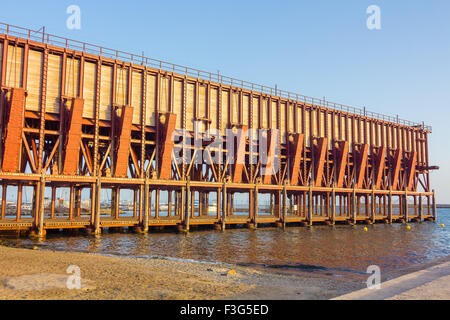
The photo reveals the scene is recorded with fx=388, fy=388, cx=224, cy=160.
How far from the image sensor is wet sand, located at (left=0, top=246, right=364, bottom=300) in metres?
11.7

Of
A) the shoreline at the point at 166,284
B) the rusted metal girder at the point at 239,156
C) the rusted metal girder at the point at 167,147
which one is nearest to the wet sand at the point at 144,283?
the shoreline at the point at 166,284

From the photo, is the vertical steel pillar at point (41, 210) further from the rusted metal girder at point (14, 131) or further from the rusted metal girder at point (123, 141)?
the rusted metal girder at point (123, 141)

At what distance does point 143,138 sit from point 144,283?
29554 millimetres

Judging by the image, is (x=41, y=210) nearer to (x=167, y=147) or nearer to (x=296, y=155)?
(x=167, y=147)

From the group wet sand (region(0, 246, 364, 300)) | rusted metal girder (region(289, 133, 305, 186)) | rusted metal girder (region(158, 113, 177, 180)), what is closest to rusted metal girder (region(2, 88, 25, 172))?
rusted metal girder (region(158, 113, 177, 180))

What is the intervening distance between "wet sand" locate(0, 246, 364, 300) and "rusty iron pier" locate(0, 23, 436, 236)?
18.4 meters

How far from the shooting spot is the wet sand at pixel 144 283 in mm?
11734

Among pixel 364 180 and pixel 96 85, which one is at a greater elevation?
pixel 96 85

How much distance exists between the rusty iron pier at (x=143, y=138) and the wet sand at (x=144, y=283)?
18.4 meters

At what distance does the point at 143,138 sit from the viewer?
41.8 metres

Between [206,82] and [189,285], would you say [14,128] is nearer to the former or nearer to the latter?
[206,82]
